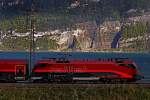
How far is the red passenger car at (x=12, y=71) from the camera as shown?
48875 mm

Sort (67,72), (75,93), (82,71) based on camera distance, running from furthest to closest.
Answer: (82,71)
(67,72)
(75,93)

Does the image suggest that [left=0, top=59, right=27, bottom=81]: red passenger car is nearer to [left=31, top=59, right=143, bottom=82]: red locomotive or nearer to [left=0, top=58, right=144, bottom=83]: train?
[left=0, top=58, right=144, bottom=83]: train

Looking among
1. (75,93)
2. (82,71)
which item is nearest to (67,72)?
(82,71)

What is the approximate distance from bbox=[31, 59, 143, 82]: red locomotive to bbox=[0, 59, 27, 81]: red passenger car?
1.15m

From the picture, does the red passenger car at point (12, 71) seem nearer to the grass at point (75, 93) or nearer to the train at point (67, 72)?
the train at point (67, 72)

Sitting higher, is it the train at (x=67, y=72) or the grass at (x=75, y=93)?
the train at (x=67, y=72)

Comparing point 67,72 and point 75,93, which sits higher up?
point 67,72

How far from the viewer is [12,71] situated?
161ft

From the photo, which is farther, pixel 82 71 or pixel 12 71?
pixel 82 71

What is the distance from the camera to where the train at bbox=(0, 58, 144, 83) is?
4881cm

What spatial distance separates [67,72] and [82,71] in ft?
5.42

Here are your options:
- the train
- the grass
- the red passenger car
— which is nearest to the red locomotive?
the train

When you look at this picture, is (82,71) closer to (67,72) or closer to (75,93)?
(67,72)

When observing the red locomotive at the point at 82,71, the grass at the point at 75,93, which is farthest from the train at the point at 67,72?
the grass at the point at 75,93
